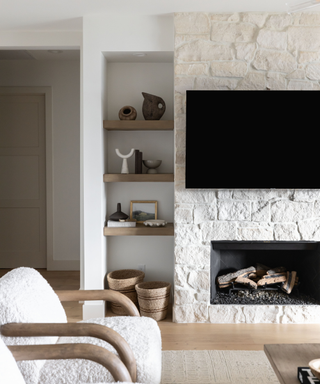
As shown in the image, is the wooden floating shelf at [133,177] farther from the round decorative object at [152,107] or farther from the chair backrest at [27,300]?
the chair backrest at [27,300]

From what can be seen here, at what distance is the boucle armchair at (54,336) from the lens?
165 cm

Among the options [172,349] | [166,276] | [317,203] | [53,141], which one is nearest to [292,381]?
[172,349]

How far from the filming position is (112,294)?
218cm

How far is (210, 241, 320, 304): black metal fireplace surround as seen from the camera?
323 cm

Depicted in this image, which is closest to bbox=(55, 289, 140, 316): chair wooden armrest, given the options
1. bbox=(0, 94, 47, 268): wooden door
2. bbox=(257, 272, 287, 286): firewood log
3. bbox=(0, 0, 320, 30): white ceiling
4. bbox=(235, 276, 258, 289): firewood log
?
bbox=(235, 276, 258, 289): firewood log

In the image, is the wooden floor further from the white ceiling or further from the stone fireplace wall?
the white ceiling

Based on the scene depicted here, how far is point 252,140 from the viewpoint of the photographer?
3045 millimetres

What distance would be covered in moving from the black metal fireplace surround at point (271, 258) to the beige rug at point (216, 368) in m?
0.64

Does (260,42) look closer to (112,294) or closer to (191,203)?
(191,203)

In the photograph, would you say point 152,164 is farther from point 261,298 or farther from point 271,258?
point 261,298

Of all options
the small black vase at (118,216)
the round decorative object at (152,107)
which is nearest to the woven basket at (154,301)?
the small black vase at (118,216)

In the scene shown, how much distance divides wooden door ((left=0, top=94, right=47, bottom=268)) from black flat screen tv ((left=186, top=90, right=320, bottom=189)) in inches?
97.6

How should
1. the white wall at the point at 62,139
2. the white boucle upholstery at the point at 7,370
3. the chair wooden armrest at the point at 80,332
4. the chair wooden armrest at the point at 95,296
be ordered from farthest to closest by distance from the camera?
1. the white wall at the point at 62,139
2. the chair wooden armrest at the point at 95,296
3. the chair wooden armrest at the point at 80,332
4. the white boucle upholstery at the point at 7,370

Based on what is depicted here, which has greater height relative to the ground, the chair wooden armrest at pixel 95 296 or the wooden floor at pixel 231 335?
the chair wooden armrest at pixel 95 296
